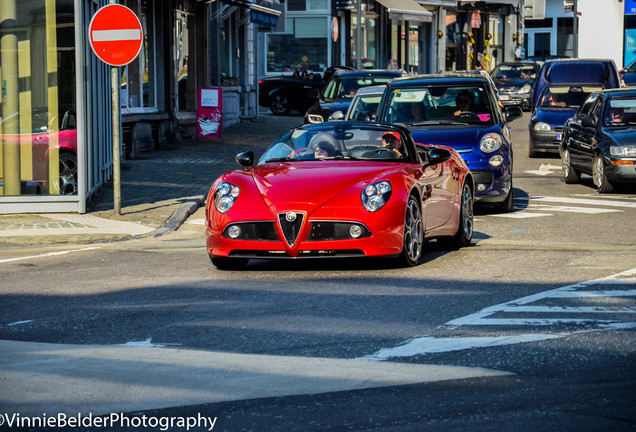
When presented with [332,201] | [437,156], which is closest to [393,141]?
[437,156]

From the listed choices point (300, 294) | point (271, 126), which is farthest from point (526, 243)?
point (271, 126)

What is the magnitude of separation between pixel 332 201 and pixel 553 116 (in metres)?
14.7

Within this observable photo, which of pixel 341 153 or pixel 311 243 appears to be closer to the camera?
pixel 311 243

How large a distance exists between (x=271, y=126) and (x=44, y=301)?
85.5 feet

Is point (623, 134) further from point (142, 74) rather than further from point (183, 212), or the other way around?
point (142, 74)

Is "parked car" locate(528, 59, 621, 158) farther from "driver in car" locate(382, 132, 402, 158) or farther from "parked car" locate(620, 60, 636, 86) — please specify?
"driver in car" locate(382, 132, 402, 158)

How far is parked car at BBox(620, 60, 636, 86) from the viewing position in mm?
37344

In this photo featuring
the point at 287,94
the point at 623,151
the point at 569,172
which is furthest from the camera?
the point at 287,94

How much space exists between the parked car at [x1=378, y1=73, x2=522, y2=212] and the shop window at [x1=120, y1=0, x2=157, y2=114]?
9227mm

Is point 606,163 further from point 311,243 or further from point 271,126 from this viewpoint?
point 271,126

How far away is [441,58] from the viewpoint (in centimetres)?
6731

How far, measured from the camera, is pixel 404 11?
2133 inches

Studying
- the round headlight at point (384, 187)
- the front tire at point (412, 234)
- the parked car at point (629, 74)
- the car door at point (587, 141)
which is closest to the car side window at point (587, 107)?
the car door at point (587, 141)

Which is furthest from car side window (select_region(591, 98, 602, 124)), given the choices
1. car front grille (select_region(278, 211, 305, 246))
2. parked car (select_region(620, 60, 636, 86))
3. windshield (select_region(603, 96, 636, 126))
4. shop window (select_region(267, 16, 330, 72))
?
shop window (select_region(267, 16, 330, 72))
